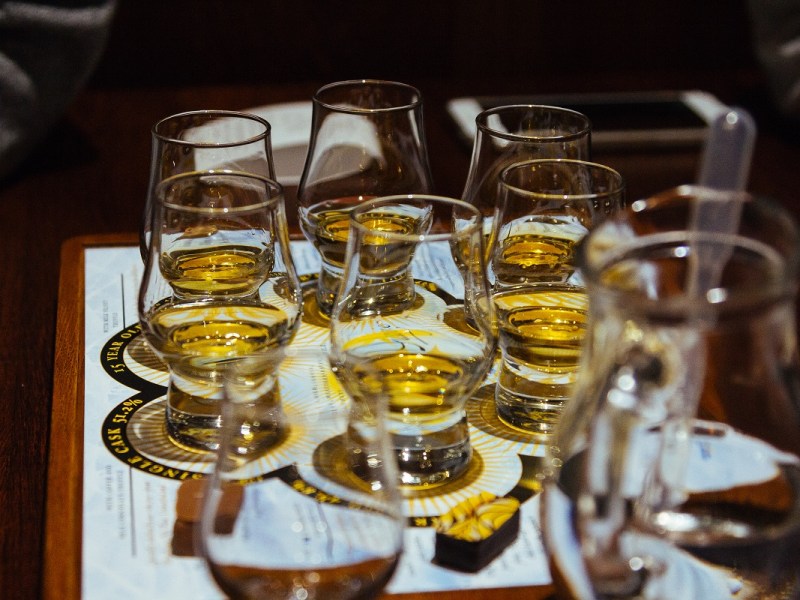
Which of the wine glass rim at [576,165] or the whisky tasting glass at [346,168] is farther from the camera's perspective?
the whisky tasting glass at [346,168]

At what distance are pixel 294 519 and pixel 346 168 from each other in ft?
1.22

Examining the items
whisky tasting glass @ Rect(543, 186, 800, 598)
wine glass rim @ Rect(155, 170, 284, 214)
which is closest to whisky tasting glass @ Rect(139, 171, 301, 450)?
wine glass rim @ Rect(155, 170, 284, 214)

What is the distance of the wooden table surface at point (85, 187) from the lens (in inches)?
23.4

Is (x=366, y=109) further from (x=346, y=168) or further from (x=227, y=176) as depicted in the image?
(x=227, y=176)

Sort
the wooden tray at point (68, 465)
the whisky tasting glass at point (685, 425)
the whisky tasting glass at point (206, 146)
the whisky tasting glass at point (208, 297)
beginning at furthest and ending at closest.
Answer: the whisky tasting glass at point (206, 146) < the whisky tasting glass at point (208, 297) < the wooden tray at point (68, 465) < the whisky tasting glass at point (685, 425)

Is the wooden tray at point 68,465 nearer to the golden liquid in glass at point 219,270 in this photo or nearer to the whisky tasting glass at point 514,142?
the golden liquid in glass at point 219,270

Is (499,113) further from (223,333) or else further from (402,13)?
(402,13)

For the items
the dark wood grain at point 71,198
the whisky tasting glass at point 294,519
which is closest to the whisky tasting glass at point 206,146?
the dark wood grain at point 71,198

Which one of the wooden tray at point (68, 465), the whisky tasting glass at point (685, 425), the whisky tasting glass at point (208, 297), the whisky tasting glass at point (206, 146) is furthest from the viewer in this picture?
the whisky tasting glass at point (206, 146)

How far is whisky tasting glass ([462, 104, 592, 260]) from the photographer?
69cm

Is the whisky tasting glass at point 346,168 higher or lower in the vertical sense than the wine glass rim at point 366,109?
lower

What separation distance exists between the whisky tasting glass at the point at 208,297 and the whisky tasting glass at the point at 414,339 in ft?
0.17

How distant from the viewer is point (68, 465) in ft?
1.87

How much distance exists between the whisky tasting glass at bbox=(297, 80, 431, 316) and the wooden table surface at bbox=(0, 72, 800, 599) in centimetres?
19
